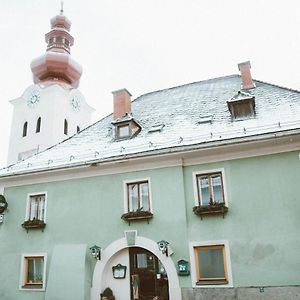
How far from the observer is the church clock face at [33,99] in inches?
1399

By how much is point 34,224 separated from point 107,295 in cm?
404

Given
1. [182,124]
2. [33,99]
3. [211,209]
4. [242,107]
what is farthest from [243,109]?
[33,99]

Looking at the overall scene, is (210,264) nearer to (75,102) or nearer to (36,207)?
(36,207)

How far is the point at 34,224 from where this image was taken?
575 inches

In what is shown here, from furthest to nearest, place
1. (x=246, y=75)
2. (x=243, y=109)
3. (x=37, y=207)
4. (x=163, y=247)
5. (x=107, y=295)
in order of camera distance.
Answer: (x=246, y=75), (x=37, y=207), (x=243, y=109), (x=107, y=295), (x=163, y=247)

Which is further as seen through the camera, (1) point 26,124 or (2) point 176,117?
(1) point 26,124

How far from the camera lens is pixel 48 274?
13.9m

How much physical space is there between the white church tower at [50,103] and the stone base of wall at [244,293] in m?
23.6

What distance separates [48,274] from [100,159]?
4688 mm

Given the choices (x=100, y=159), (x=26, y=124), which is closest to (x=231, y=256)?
(x=100, y=159)

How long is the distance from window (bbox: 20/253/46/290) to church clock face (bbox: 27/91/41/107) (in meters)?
23.5

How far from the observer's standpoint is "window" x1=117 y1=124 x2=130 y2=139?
15656 mm

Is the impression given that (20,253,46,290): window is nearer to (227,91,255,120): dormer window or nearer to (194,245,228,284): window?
(194,245,228,284): window

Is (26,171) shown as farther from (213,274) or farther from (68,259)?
(213,274)
